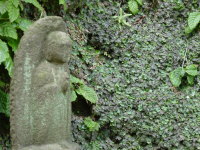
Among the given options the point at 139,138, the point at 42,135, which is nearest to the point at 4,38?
the point at 42,135

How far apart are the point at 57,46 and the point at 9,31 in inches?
57.4

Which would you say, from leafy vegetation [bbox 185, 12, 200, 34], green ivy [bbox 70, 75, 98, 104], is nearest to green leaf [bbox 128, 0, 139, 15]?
leafy vegetation [bbox 185, 12, 200, 34]

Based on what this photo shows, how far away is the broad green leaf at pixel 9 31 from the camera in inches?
207

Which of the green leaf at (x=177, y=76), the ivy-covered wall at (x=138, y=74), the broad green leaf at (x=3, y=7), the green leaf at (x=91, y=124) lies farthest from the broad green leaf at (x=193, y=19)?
the broad green leaf at (x=3, y=7)

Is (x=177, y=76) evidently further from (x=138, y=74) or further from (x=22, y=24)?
(x=22, y=24)

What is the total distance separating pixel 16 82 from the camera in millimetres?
3965

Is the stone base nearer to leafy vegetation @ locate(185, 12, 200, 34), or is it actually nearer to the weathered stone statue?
the weathered stone statue

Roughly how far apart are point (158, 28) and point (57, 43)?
4005mm

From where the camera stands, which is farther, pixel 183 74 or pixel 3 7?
pixel 183 74

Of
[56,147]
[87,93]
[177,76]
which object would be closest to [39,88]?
[56,147]

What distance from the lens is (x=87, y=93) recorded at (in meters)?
6.20

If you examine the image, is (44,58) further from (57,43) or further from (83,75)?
(83,75)

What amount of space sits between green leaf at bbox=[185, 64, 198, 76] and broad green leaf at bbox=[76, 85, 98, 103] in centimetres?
172

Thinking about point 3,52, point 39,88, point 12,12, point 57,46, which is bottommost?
point 39,88
